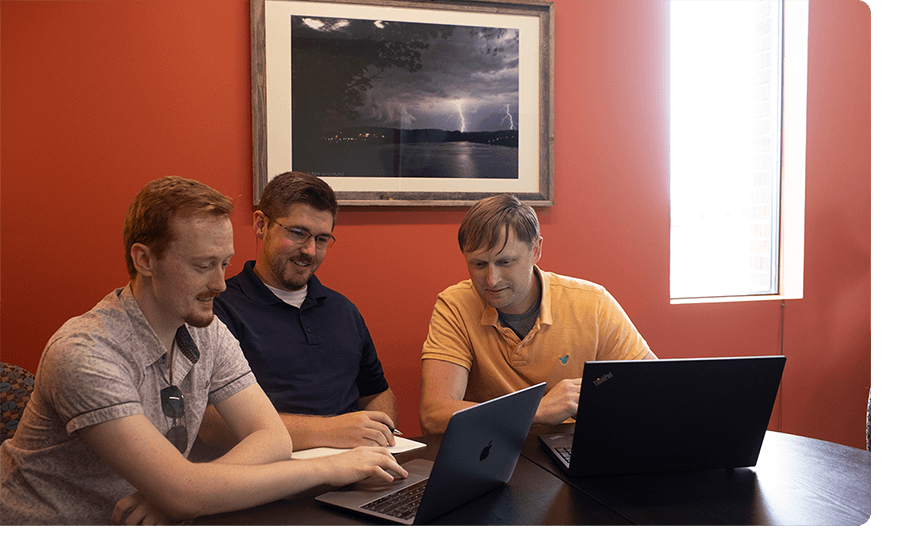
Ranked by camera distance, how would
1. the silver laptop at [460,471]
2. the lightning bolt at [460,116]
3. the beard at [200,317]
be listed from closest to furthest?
1. the silver laptop at [460,471]
2. the beard at [200,317]
3. the lightning bolt at [460,116]

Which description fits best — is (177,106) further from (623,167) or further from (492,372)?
(623,167)

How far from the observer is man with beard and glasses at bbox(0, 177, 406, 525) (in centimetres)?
114

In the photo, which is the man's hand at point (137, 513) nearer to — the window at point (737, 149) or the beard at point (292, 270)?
the beard at point (292, 270)

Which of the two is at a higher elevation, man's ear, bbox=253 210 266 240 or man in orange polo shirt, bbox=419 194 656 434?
man's ear, bbox=253 210 266 240

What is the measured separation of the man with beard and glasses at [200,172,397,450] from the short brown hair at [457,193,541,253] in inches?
18.6

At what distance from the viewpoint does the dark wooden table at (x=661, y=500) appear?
1.12 metres

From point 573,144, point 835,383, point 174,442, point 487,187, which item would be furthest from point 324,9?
point 835,383

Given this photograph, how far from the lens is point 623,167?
281 cm

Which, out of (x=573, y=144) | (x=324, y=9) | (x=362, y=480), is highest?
(x=324, y=9)

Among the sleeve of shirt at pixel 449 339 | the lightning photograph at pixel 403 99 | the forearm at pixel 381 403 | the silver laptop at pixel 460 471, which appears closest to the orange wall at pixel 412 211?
the lightning photograph at pixel 403 99

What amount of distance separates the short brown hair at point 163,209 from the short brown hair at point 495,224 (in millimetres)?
828

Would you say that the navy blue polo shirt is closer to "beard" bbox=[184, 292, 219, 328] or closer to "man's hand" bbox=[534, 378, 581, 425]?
"beard" bbox=[184, 292, 219, 328]

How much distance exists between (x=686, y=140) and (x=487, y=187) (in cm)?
114

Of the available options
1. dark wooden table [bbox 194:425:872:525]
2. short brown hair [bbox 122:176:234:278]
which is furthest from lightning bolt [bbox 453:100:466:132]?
dark wooden table [bbox 194:425:872:525]
